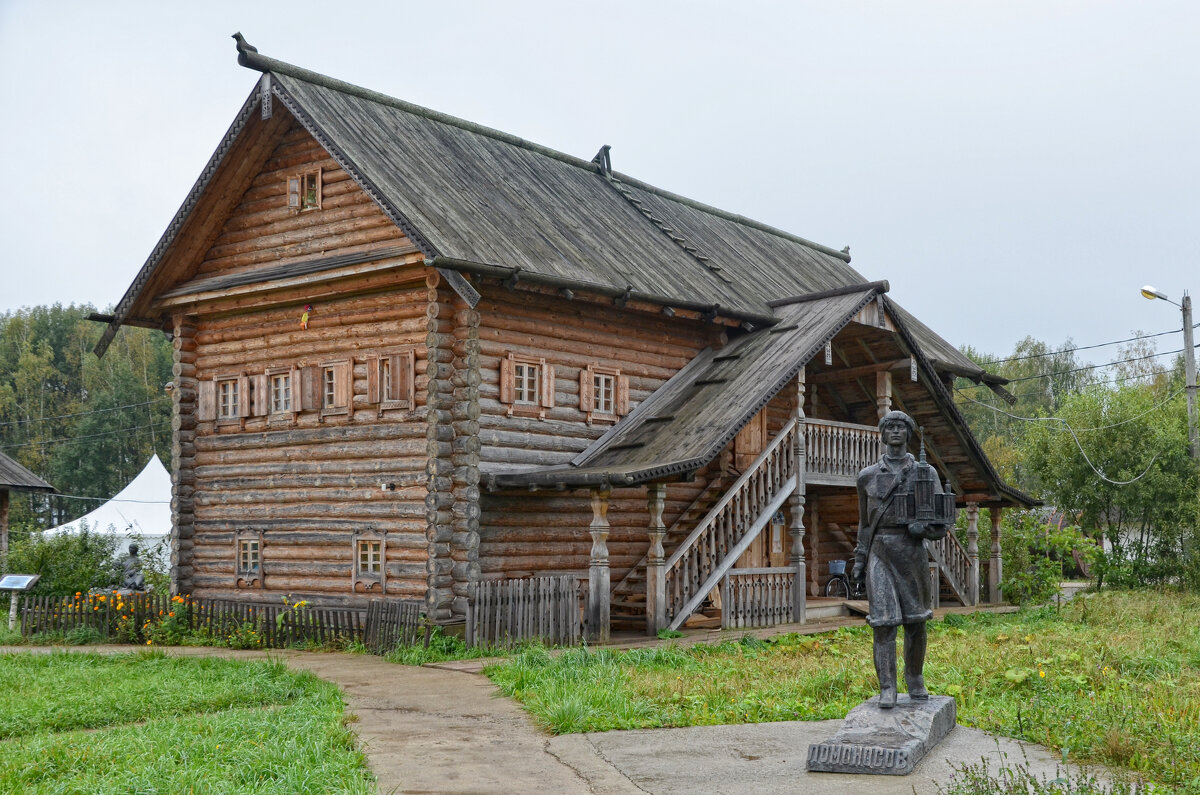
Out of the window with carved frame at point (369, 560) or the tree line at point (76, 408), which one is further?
the tree line at point (76, 408)

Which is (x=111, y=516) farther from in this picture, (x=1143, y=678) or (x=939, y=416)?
(x=1143, y=678)

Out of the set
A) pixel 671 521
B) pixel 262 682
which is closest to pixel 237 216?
pixel 671 521

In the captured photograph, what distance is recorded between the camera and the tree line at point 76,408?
60938 millimetres

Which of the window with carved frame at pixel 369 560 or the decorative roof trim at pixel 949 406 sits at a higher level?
the decorative roof trim at pixel 949 406

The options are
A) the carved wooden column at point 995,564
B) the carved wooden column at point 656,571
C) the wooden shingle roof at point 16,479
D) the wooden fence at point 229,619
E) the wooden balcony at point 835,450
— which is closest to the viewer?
the wooden fence at point 229,619

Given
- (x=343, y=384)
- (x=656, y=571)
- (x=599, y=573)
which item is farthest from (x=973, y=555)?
(x=343, y=384)

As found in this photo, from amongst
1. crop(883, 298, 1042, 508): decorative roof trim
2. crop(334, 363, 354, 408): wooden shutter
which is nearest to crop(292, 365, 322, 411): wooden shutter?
crop(334, 363, 354, 408): wooden shutter

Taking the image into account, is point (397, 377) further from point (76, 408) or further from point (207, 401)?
point (76, 408)

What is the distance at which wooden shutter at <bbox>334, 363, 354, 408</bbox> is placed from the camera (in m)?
18.8

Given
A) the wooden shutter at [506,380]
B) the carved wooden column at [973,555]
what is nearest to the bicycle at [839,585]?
the carved wooden column at [973,555]

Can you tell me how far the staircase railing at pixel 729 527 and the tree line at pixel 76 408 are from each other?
147 ft

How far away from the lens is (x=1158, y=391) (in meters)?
53.4

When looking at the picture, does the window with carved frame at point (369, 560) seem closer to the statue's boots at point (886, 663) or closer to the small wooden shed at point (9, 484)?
the statue's boots at point (886, 663)

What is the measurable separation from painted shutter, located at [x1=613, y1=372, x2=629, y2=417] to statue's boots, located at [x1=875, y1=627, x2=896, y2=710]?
11488 mm
